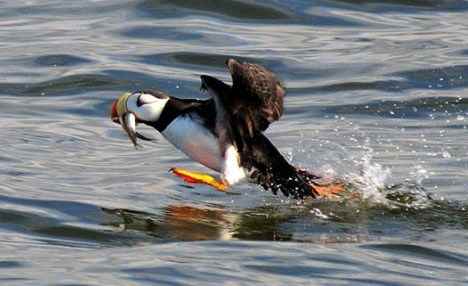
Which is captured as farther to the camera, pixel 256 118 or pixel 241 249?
pixel 256 118

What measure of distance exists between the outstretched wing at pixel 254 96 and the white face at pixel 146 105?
1.91 feet

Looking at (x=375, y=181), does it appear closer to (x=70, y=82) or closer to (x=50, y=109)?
(x=50, y=109)

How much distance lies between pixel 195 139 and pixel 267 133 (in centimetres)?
240

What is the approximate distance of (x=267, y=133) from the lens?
40.9 feet

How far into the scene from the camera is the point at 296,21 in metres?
17.5

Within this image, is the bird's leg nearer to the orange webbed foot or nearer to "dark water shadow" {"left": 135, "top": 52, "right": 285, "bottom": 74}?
the orange webbed foot

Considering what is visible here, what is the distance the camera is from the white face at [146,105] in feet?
33.7

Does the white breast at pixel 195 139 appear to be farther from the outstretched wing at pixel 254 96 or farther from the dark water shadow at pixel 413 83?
the dark water shadow at pixel 413 83

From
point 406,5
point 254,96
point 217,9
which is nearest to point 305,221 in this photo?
point 254,96

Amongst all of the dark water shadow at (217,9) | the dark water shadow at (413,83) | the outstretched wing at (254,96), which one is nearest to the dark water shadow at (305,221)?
the outstretched wing at (254,96)

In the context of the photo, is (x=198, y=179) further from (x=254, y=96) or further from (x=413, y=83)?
(x=413, y=83)

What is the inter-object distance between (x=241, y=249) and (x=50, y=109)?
496 centimetres

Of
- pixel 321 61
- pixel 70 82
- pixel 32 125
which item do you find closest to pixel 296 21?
pixel 321 61

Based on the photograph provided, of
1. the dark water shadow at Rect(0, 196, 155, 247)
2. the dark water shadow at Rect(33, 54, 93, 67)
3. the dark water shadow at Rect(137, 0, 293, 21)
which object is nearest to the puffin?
the dark water shadow at Rect(0, 196, 155, 247)
